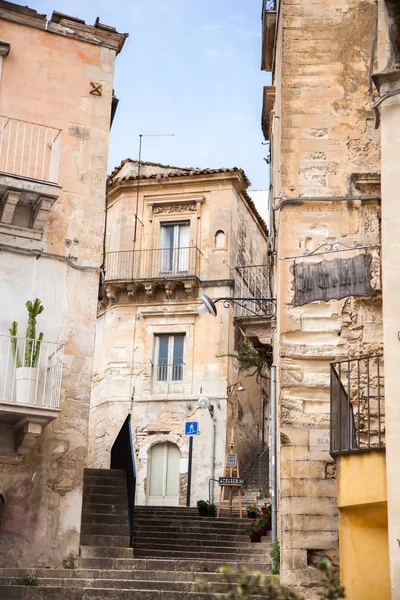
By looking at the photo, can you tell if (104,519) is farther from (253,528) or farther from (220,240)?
(220,240)

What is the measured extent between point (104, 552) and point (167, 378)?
13.3 meters

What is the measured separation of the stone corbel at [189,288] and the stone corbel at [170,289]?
1.15 feet

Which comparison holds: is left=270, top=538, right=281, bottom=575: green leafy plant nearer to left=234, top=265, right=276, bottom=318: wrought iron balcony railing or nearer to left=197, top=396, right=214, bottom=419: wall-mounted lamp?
left=197, top=396, right=214, bottom=419: wall-mounted lamp

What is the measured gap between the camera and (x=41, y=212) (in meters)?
13.5

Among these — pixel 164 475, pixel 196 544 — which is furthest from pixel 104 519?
pixel 164 475

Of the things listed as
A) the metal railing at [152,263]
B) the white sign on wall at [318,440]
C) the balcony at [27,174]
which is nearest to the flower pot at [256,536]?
the white sign on wall at [318,440]

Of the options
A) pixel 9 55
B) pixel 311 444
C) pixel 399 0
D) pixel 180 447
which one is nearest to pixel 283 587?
pixel 311 444

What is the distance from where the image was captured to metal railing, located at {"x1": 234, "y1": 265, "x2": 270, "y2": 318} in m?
26.9

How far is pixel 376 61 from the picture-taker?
12625 mm

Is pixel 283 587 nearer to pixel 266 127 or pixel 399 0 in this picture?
pixel 399 0

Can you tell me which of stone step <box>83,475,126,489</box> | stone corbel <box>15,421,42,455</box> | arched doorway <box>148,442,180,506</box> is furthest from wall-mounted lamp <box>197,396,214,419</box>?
stone corbel <box>15,421,42,455</box>

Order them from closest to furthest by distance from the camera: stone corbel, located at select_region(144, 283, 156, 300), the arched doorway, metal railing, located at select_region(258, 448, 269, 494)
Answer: metal railing, located at select_region(258, 448, 269, 494)
the arched doorway
stone corbel, located at select_region(144, 283, 156, 300)

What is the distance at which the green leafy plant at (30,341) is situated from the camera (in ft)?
41.7

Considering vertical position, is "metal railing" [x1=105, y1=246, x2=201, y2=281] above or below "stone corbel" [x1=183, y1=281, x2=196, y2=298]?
above
